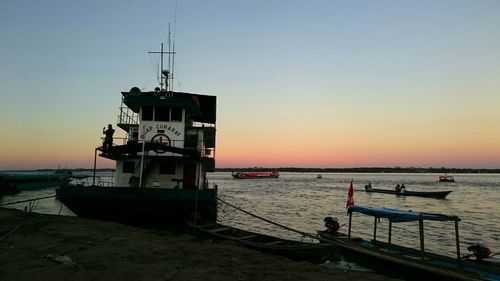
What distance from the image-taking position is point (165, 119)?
20.8m

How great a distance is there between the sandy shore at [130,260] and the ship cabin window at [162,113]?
7569 millimetres

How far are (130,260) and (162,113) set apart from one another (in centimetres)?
1165

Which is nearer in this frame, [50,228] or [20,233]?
[20,233]

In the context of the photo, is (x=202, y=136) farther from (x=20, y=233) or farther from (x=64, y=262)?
(x=64, y=262)

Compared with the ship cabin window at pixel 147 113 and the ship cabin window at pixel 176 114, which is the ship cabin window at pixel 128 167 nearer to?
the ship cabin window at pixel 147 113

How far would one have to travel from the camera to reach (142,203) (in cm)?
1761

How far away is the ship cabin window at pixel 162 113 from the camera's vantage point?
2072 cm

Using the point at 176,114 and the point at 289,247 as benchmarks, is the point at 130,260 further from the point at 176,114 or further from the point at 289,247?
the point at 176,114

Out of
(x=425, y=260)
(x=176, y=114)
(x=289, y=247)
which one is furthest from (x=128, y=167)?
(x=425, y=260)

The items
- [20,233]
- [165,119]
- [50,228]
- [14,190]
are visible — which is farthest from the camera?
[14,190]

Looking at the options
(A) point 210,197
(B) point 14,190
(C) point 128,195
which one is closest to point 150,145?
(C) point 128,195

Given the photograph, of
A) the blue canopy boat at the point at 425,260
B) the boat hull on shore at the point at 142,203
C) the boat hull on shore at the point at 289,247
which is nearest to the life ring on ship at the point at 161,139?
the boat hull on shore at the point at 142,203

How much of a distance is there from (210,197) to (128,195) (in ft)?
12.2

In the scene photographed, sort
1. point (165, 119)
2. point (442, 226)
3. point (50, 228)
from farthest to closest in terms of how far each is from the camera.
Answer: point (442, 226) < point (165, 119) < point (50, 228)
